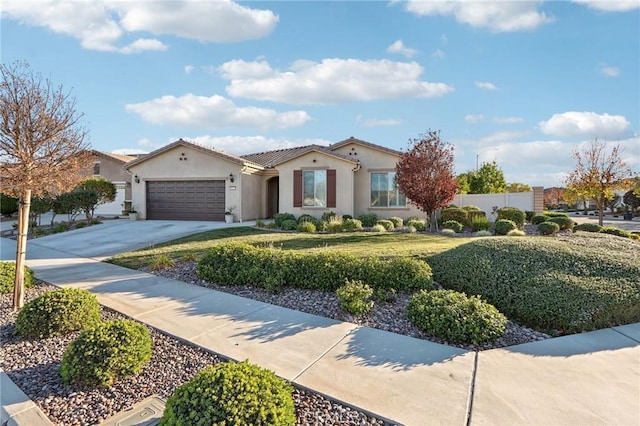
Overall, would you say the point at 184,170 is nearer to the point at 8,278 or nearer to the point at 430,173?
the point at 8,278

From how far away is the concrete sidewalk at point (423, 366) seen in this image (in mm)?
2951

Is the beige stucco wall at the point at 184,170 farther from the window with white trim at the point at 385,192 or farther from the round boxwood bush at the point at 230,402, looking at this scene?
the round boxwood bush at the point at 230,402

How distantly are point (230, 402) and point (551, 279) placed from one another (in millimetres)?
5195

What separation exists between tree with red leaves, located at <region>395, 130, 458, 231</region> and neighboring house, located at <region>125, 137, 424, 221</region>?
3175 mm

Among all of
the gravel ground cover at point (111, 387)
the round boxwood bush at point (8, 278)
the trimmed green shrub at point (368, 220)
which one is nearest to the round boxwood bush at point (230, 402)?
the gravel ground cover at point (111, 387)

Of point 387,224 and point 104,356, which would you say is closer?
point 104,356

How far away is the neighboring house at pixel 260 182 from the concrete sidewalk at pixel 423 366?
40.2ft

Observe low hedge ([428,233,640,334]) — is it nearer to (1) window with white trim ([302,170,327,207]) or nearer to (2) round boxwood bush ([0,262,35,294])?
(2) round boxwood bush ([0,262,35,294])

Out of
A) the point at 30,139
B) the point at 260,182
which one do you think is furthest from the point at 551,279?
the point at 260,182

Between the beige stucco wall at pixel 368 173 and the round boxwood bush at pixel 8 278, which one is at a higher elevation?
the beige stucco wall at pixel 368 173

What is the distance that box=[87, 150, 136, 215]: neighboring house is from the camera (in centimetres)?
2494

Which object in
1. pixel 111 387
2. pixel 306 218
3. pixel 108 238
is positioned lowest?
pixel 111 387

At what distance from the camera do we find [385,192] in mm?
18016

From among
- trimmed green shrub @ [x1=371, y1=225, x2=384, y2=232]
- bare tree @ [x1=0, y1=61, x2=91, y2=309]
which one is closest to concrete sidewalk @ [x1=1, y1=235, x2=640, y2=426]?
bare tree @ [x1=0, y1=61, x2=91, y2=309]
